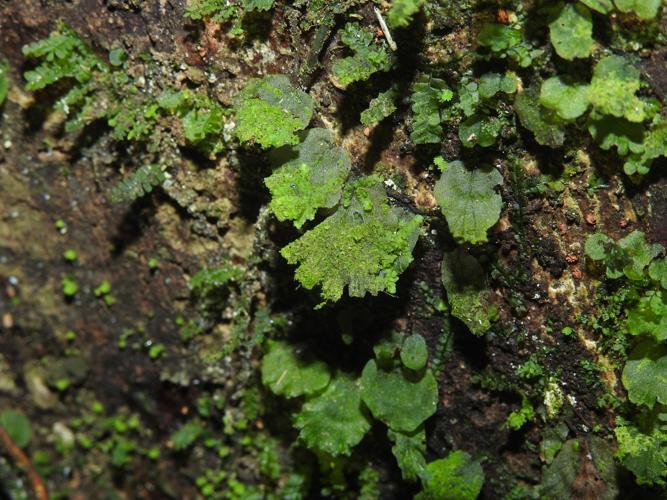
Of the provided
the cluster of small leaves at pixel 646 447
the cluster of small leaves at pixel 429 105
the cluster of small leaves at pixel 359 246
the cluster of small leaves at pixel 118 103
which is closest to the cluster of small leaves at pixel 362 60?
the cluster of small leaves at pixel 429 105

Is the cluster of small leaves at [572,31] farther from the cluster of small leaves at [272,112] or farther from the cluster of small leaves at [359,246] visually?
the cluster of small leaves at [272,112]

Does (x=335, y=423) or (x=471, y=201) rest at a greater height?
(x=471, y=201)

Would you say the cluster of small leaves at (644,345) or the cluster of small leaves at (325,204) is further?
the cluster of small leaves at (325,204)

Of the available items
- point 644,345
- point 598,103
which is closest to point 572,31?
point 598,103

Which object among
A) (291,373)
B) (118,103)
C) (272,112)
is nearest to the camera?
(272,112)

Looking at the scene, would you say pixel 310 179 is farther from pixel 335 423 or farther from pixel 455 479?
pixel 455 479

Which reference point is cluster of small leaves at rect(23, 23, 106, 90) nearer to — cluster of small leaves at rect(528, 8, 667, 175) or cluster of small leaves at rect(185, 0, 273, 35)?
cluster of small leaves at rect(185, 0, 273, 35)
